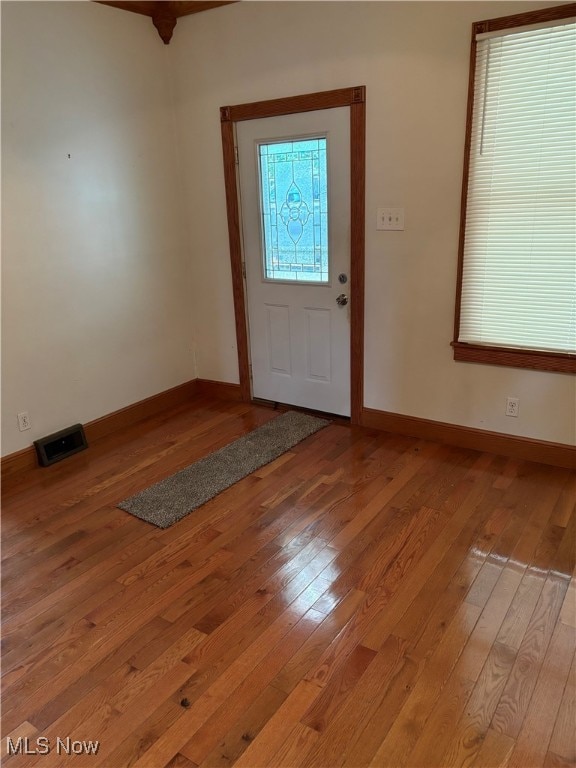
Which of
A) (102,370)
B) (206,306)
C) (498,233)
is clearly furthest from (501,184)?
(102,370)

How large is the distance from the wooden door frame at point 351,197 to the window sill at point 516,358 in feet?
2.18

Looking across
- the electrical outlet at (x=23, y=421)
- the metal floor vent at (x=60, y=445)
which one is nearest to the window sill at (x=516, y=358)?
the metal floor vent at (x=60, y=445)

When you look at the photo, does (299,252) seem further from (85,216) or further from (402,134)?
(85,216)

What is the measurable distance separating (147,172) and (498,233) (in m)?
2.37

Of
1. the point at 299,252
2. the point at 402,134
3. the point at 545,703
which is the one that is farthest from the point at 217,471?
the point at 402,134

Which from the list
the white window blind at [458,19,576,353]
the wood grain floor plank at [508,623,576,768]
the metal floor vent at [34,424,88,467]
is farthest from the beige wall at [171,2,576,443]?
the metal floor vent at [34,424,88,467]

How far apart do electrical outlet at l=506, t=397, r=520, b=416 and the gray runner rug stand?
119cm

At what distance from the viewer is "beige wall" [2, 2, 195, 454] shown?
309 centimetres

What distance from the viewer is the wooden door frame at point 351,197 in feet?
10.7

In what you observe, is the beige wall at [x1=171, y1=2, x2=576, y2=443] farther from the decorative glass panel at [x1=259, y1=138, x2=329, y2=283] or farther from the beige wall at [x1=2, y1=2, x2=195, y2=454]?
the beige wall at [x1=2, y1=2, x2=195, y2=454]

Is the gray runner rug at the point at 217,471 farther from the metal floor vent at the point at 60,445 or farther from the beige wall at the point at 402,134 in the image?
the metal floor vent at the point at 60,445

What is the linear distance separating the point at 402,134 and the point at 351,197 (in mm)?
449

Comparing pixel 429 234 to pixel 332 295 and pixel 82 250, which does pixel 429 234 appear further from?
pixel 82 250

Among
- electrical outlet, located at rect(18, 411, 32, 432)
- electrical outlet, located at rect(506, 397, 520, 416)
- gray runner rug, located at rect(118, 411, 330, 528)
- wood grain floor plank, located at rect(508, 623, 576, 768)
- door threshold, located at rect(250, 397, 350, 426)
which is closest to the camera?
wood grain floor plank, located at rect(508, 623, 576, 768)
